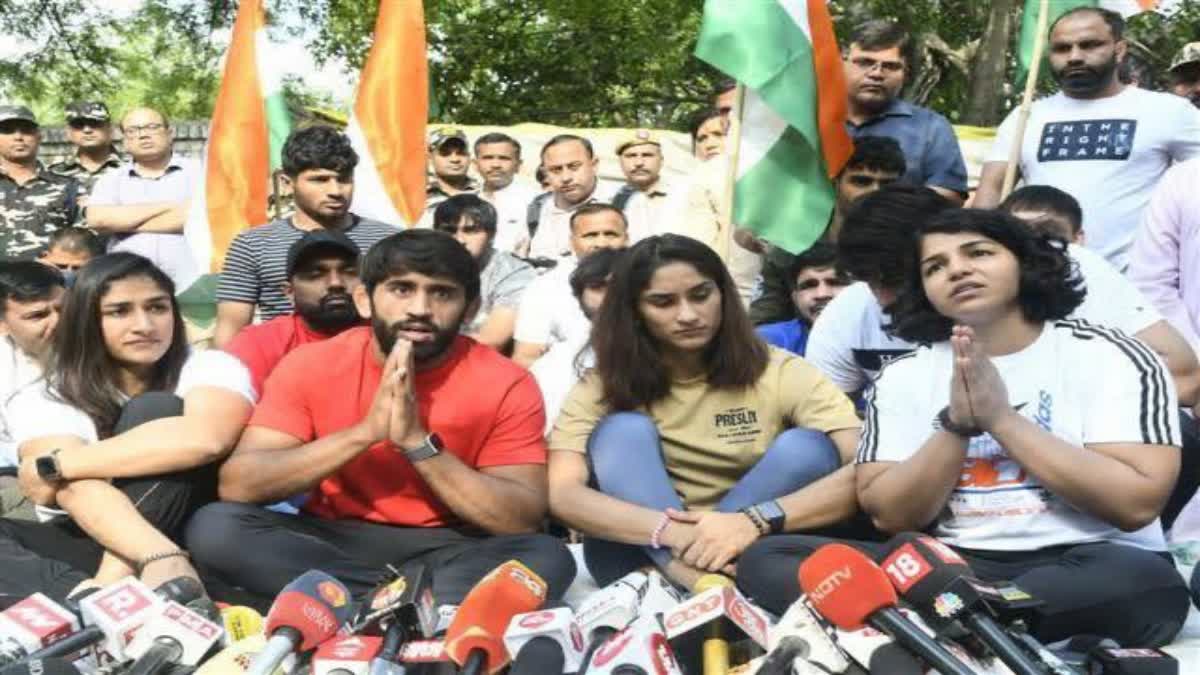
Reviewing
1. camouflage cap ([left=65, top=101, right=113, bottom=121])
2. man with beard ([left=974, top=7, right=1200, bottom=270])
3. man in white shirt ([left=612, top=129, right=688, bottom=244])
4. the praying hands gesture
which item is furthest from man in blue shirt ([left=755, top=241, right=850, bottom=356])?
→ camouflage cap ([left=65, top=101, right=113, bottom=121])

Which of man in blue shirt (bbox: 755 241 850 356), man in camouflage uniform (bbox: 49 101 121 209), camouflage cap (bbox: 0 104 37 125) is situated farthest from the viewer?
man in camouflage uniform (bbox: 49 101 121 209)

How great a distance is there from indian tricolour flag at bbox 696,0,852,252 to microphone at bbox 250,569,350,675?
304 cm

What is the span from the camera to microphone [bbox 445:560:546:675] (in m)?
3.55

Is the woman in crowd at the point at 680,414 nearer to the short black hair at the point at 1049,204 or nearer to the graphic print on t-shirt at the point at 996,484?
the graphic print on t-shirt at the point at 996,484

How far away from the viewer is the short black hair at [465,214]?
7016 millimetres

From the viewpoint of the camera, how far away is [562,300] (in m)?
6.56

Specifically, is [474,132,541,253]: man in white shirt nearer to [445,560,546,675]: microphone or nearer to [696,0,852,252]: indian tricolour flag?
[696,0,852,252]: indian tricolour flag

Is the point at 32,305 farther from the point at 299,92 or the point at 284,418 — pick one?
the point at 299,92

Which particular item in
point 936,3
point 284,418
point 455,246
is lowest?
point 284,418

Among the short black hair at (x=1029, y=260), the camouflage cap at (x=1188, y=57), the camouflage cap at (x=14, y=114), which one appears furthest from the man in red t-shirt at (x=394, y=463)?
the camouflage cap at (x=14, y=114)

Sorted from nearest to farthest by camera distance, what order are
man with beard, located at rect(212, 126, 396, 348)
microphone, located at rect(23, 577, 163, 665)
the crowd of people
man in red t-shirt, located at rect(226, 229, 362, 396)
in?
microphone, located at rect(23, 577, 163, 665), the crowd of people, man in red t-shirt, located at rect(226, 229, 362, 396), man with beard, located at rect(212, 126, 396, 348)

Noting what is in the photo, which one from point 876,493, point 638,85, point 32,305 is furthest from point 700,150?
point 638,85

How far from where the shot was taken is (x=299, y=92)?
23.7m

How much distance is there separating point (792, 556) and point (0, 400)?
132 inches
